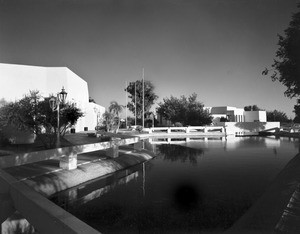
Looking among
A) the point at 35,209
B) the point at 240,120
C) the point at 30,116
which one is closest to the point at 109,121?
the point at 30,116

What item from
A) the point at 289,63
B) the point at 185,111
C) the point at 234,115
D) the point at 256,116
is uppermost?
the point at 185,111

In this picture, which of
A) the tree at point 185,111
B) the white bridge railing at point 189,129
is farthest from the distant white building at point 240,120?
the tree at point 185,111

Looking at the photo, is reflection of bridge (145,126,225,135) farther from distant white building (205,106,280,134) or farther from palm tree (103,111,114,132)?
palm tree (103,111,114,132)

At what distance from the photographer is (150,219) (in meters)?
4.67

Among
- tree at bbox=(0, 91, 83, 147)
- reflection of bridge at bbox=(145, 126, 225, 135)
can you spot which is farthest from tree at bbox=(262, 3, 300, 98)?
reflection of bridge at bbox=(145, 126, 225, 135)

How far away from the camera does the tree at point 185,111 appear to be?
37125 millimetres

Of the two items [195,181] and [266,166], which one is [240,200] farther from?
[266,166]

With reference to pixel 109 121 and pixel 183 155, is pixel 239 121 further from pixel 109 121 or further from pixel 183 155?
pixel 183 155

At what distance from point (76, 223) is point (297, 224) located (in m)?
2.61

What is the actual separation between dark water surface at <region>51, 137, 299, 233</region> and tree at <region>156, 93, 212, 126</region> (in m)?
27.3

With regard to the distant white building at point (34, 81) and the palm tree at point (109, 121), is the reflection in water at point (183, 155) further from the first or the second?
the palm tree at point (109, 121)

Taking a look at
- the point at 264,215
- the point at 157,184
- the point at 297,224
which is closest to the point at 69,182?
the point at 157,184

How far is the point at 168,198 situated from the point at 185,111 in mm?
32458

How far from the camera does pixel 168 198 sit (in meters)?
6.02
